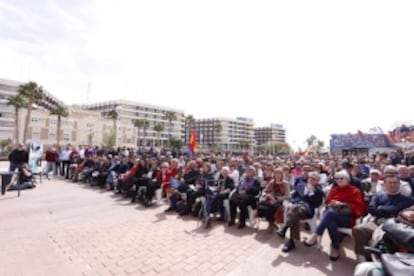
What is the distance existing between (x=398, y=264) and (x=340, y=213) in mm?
1676

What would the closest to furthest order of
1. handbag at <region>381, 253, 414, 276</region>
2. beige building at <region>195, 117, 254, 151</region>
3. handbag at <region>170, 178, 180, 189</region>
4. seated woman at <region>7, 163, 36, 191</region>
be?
1. handbag at <region>381, 253, 414, 276</region>
2. handbag at <region>170, 178, 180, 189</region>
3. seated woman at <region>7, 163, 36, 191</region>
4. beige building at <region>195, 117, 254, 151</region>

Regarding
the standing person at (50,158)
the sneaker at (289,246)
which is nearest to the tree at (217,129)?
the standing person at (50,158)

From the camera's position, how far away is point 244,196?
5.72 meters

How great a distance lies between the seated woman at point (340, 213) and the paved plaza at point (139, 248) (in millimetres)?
287

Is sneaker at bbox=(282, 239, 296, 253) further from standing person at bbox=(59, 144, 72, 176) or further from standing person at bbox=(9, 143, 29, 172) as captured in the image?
standing person at bbox=(59, 144, 72, 176)

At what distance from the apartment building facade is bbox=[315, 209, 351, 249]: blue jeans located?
133765mm

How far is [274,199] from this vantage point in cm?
531

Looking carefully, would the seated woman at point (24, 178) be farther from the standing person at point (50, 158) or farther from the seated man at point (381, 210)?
the seated man at point (381, 210)

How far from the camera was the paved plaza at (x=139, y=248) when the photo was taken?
356cm

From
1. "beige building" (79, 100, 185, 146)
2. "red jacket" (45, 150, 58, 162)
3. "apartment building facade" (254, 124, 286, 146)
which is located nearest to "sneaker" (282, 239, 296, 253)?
"red jacket" (45, 150, 58, 162)

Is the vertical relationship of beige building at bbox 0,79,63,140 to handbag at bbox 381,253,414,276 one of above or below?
above

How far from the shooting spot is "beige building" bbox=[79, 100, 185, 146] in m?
87.1

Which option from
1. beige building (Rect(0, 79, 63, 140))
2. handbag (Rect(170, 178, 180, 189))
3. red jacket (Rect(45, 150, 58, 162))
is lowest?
handbag (Rect(170, 178, 180, 189))

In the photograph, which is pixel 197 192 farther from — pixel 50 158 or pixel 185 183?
pixel 50 158
